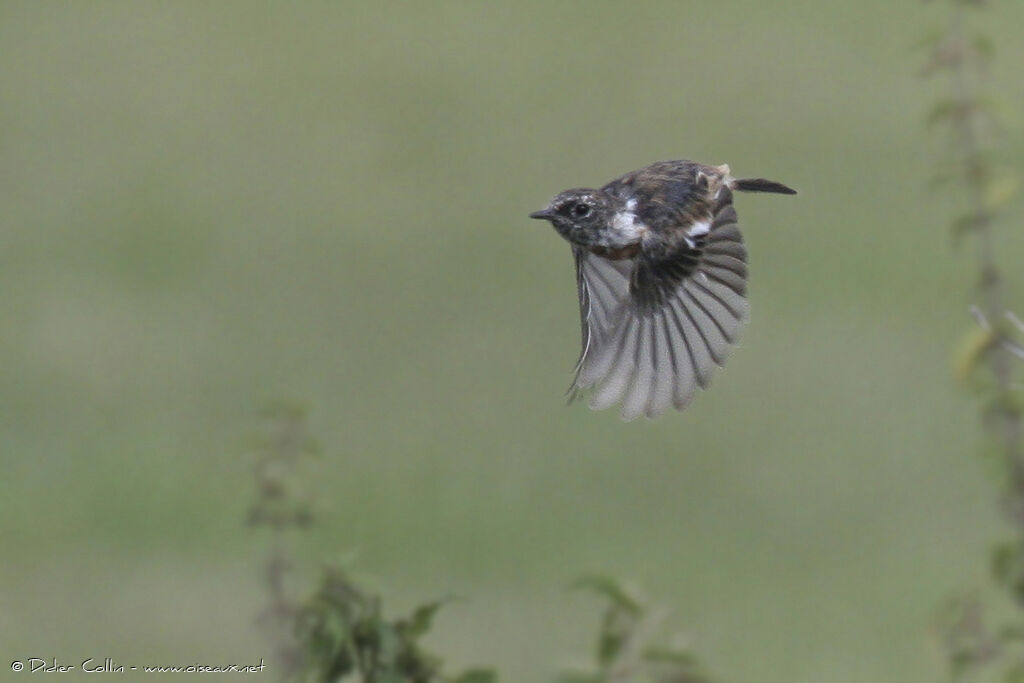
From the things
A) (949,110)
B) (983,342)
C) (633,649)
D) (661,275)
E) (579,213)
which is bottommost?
(633,649)

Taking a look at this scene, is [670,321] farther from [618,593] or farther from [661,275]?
[618,593]

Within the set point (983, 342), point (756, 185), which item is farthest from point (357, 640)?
point (756, 185)

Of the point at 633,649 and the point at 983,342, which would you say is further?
the point at 983,342

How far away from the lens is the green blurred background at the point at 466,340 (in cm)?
1275

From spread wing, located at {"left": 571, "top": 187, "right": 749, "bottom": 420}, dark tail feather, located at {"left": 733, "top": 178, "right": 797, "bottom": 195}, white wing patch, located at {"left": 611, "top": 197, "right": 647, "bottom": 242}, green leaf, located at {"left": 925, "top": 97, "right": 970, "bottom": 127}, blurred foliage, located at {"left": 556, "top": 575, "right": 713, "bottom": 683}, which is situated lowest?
blurred foliage, located at {"left": 556, "top": 575, "right": 713, "bottom": 683}

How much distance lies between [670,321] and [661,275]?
0.41ft

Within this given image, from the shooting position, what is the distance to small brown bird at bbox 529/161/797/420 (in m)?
4.91

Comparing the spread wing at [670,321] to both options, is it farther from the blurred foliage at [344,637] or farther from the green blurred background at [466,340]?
the green blurred background at [466,340]

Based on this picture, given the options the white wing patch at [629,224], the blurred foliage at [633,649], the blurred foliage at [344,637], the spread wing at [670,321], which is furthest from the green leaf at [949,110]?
the blurred foliage at [344,637]

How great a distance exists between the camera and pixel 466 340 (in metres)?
15.1

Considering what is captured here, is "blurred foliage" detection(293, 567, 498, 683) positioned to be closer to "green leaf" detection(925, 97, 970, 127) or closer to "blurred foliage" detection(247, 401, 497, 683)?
"blurred foliage" detection(247, 401, 497, 683)

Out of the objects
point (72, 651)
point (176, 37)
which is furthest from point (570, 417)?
point (176, 37)

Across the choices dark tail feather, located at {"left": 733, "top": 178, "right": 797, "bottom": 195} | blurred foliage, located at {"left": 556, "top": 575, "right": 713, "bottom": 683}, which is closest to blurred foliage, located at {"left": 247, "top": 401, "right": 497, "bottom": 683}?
blurred foliage, located at {"left": 556, "top": 575, "right": 713, "bottom": 683}

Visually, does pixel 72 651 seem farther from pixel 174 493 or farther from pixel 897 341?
pixel 897 341
